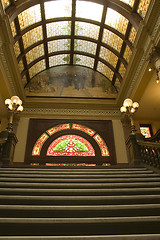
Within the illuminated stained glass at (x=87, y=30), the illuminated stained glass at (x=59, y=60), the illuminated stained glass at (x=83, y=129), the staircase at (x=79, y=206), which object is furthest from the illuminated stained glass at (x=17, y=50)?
the staircase at (x=79, y=206)

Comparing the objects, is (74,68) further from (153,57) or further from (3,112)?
(153,57)

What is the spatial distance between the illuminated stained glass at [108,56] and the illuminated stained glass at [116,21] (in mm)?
1819

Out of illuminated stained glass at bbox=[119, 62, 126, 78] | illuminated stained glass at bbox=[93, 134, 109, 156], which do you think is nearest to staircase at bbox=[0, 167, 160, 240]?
illuminated stained glass at bbox=[93, 134, 109, 156]

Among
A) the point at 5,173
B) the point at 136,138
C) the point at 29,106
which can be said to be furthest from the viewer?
the point at 29,106

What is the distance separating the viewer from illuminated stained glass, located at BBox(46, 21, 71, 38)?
1109 centimetres

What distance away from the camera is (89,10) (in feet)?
33.8

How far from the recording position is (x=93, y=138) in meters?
11.3

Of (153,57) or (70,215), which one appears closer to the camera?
(70,215)

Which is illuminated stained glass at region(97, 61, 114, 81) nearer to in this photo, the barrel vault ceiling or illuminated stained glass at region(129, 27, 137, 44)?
the barrel vault ceiling

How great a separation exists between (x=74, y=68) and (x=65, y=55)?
1.06 m

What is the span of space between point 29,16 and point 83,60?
15.7ft

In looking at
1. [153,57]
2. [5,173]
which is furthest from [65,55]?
[5,173]

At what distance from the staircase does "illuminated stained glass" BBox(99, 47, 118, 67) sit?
862cm

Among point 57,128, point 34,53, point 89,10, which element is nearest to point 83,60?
point 34,53
